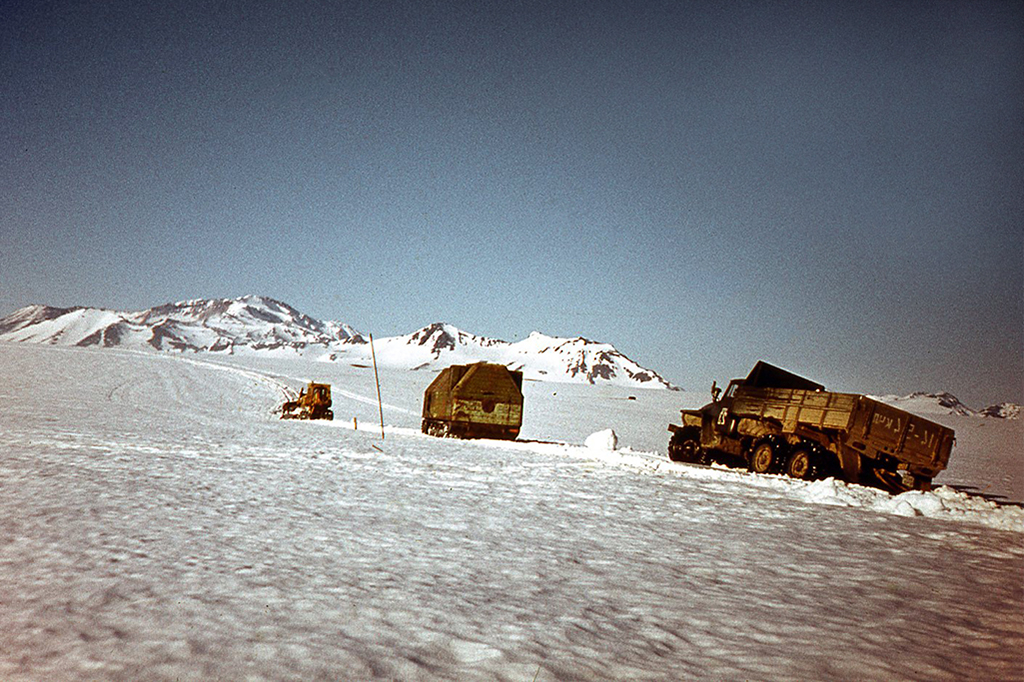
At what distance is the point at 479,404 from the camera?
21234 mm

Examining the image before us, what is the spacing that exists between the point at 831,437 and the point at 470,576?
1245 centimetres

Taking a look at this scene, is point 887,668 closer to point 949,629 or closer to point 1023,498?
point 949,629

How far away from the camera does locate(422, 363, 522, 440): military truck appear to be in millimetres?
21031

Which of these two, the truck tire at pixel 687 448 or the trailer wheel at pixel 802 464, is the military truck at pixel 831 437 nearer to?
the trailer wheel at pixel 802 464

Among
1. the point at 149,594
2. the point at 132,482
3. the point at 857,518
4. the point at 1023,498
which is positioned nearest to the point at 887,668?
the point at 149,594

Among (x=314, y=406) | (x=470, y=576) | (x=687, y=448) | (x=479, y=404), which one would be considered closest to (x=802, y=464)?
(x=687, y=448)

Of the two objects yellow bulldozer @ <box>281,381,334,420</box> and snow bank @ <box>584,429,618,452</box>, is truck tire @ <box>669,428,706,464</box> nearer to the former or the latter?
snow bank @ <box>584,429,618,452</box>

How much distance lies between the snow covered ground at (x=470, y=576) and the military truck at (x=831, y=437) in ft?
10.1

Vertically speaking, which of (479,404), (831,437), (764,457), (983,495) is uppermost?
(831,437)

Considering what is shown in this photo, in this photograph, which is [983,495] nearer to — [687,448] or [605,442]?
[687,448]

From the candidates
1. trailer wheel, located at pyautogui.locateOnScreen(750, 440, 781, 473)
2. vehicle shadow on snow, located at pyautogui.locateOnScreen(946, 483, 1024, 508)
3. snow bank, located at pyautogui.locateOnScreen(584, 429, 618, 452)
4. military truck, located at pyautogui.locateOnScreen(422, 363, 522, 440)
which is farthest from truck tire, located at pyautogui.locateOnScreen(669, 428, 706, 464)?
vehicle shadow on snow, located at pyautogui.locateOnScreen(946, 483, 1024, 508)

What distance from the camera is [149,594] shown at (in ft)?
12.5

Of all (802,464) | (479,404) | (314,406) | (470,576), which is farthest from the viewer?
(314,406)

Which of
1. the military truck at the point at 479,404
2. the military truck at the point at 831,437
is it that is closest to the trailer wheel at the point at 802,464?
the military truck at the point at 831,437
